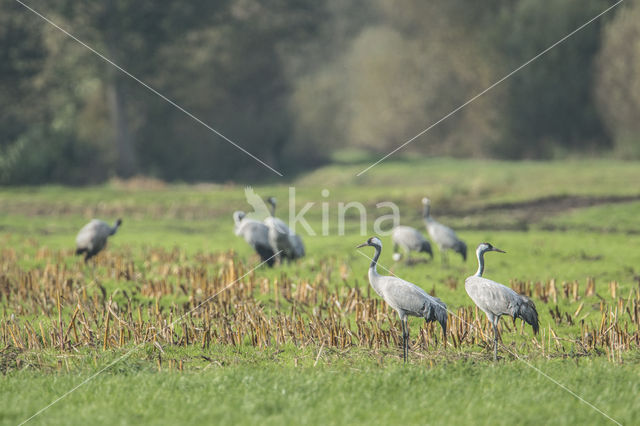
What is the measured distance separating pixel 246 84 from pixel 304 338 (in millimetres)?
45797

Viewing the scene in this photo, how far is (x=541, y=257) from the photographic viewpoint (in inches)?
826

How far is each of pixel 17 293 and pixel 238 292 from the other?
4310 millimetres

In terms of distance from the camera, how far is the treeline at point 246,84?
153 feet

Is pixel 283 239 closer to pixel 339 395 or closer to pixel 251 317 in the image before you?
pixel 251 317

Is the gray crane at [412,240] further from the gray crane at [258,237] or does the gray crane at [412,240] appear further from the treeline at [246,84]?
the treeline at [246,84]

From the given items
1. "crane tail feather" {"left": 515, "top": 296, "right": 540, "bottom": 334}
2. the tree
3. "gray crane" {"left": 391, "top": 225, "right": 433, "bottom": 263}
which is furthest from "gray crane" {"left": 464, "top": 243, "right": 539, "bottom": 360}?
the tree

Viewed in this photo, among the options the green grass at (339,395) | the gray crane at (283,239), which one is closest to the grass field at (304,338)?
the green grass at (339,395)

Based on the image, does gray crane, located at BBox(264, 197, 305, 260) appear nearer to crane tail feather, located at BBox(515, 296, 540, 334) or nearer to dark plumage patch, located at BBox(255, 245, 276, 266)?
dark plumage patch, located at BBox(255, 245, 276, 266)

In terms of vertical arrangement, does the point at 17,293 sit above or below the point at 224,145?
below

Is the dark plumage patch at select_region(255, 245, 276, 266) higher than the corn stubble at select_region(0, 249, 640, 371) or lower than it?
higher

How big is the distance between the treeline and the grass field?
23.2 metres

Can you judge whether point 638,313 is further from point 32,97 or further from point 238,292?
point 32,97

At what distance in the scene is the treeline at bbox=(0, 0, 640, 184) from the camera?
4669 cm

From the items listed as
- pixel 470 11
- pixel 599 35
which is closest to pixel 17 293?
pixel 599 35
